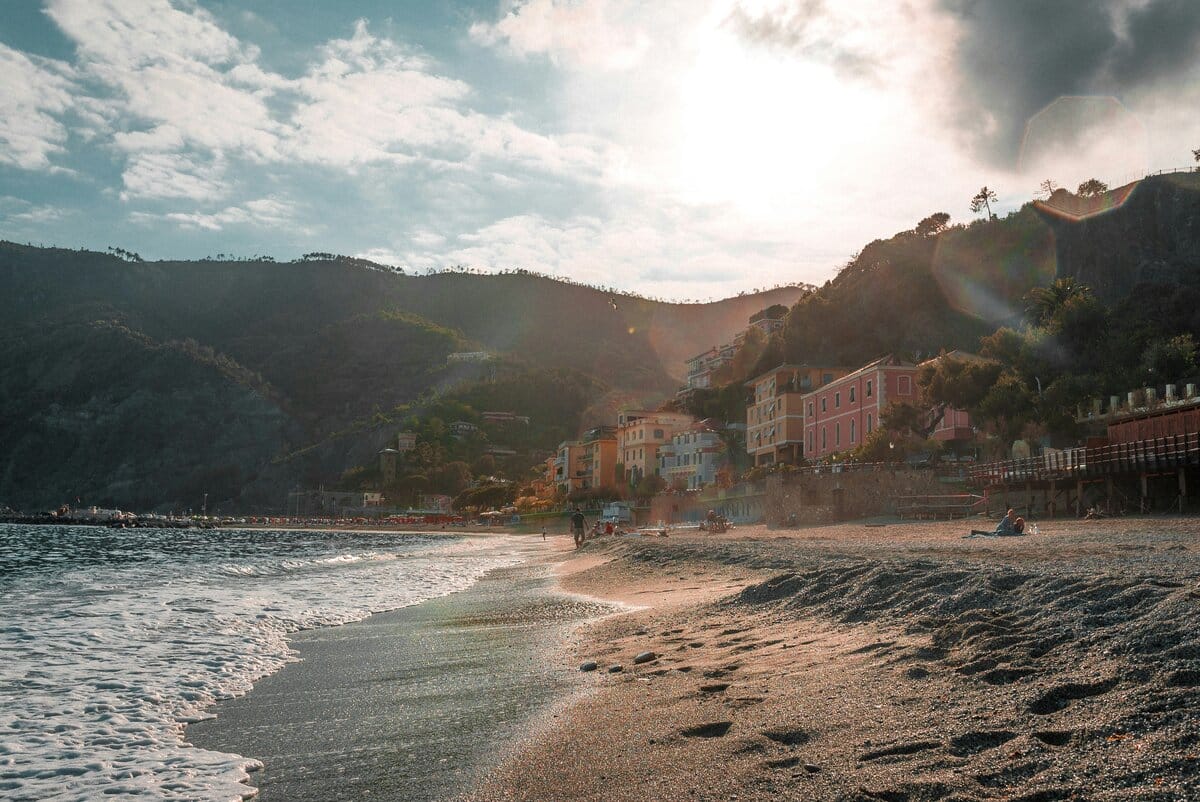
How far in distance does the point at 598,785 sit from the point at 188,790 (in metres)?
2.97

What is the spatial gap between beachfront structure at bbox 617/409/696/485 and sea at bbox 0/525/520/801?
65496mm

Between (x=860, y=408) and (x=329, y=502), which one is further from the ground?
(x=860, y=408)

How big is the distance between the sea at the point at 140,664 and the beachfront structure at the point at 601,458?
245 feet

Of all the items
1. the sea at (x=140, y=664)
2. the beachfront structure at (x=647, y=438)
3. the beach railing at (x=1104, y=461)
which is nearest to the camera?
the sea at (x=140, y=664)

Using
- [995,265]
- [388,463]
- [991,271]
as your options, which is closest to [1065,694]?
[991,271]

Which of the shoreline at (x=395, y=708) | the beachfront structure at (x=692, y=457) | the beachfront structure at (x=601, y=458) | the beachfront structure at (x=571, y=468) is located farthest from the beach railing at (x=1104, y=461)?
the beachfront structure at (x=571, y=468)

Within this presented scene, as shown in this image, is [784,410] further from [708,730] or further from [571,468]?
[708,730]

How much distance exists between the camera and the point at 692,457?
81125mm

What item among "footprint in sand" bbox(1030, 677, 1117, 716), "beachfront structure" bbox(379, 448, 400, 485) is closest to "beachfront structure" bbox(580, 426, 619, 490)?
"beachfront structure" bbox(379, 448, 400, 485)

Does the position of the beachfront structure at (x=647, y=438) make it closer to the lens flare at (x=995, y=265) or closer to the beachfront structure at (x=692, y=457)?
the beachfront structure at (x=692, y=457)

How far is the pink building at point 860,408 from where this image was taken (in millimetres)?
50438

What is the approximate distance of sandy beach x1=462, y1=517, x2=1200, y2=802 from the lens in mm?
4223

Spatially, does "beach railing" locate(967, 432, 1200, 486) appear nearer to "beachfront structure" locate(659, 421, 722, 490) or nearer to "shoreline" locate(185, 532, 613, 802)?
"shoreline" locate(185, 532, 613, 802)

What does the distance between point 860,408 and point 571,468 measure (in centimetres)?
5715
